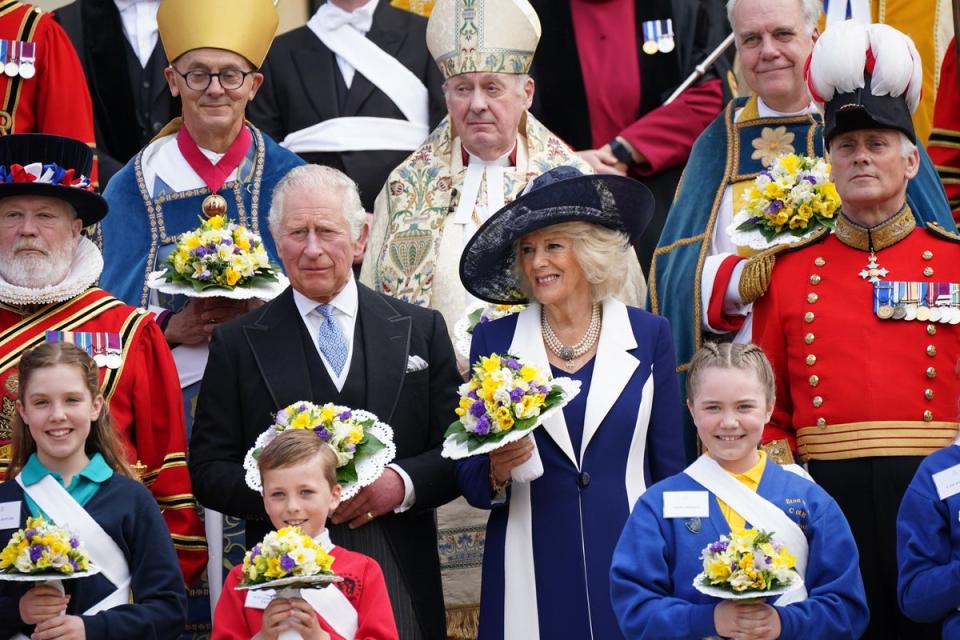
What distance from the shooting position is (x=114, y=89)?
9.61 metres

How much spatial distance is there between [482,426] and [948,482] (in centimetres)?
140

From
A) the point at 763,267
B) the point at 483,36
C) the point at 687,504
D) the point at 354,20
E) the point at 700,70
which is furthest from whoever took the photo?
the point at 354,20

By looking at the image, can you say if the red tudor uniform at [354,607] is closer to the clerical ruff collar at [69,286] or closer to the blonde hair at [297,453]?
the blonde hair at [297,453]

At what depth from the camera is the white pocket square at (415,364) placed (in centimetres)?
695

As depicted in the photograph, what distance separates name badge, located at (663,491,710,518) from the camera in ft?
20.1

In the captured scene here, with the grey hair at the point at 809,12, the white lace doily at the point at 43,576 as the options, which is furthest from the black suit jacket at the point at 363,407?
the grey hair at the point at 809,12

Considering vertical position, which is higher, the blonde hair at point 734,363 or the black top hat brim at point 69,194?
the black top hat brim at point 69,194

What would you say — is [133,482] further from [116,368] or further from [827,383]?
[827,383]

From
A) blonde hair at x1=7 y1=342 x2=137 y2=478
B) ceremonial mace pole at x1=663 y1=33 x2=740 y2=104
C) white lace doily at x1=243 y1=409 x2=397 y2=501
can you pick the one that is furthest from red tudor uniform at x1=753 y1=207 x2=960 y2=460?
ceremonial mace pole at x1=663 y1=33 x2=740 y2=104

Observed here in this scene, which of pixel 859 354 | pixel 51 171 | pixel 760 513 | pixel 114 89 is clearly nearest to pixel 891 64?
pixel 859 354

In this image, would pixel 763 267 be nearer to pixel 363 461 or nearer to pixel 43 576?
pixel 363 461

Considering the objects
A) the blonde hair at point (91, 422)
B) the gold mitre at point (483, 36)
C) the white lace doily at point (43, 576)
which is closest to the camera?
the white lace doily at point (43, 576)

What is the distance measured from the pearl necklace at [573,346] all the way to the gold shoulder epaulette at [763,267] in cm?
73

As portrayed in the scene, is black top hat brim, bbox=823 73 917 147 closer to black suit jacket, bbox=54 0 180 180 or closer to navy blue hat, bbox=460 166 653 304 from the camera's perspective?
navy blue hat, bbox=460 166 653 304
